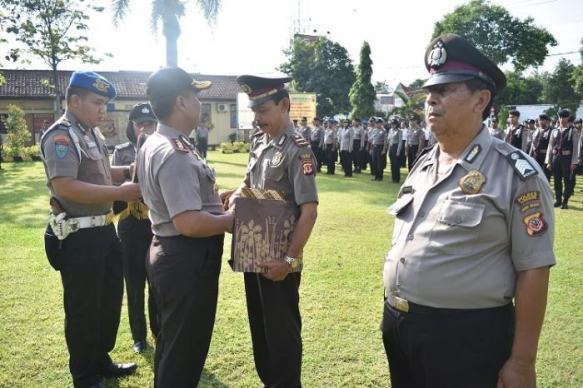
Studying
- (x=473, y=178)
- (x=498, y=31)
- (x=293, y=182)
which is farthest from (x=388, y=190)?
(x=498, y=31)

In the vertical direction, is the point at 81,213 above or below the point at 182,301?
above

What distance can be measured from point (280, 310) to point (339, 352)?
3.68 feet

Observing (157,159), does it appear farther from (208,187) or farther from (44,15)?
(44,15)

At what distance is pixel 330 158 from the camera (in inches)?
699

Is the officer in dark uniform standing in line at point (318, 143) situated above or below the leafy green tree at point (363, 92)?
below

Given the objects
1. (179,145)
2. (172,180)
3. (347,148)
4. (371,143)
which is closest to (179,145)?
(179,145)

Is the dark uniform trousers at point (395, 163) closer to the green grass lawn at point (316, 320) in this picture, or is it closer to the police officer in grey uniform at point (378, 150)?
the police officer in grey uniform at point (378, 150)

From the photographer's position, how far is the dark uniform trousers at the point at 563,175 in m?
9.80

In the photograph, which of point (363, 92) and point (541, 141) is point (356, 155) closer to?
point (541, 141)

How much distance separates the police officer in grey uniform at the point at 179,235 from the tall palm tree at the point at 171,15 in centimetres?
1784

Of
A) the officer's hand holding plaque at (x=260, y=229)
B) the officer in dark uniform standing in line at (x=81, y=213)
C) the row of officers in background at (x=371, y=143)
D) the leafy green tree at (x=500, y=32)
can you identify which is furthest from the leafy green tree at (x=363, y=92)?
the officer's hand holding plaque at (x=260, y=229)

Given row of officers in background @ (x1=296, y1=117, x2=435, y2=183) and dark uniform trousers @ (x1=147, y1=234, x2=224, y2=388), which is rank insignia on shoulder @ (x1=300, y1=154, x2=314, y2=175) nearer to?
dark uniform trousers @ (x1=147, y1=234, x2=224, y2=388)

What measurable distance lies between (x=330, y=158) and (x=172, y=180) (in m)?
15.7

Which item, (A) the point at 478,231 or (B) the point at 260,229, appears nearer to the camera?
(A) the point at 478,231
